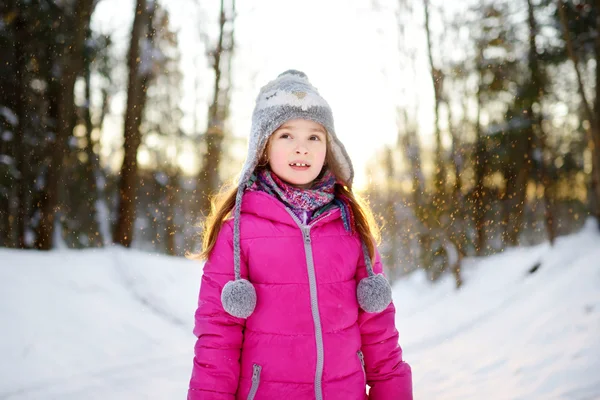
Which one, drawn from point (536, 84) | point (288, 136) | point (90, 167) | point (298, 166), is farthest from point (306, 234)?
point (90, 167)

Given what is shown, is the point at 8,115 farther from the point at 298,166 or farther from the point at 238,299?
the point at 238,299

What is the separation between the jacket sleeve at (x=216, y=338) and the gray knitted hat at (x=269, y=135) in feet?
0.28

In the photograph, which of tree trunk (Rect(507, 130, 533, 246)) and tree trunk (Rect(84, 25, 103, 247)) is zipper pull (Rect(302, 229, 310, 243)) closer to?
tree trunk (Rect(84, 25, 103, 247))

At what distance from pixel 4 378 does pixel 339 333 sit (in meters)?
2.83

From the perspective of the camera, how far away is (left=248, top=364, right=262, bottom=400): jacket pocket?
172 centimetres

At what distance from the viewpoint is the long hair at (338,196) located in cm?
206

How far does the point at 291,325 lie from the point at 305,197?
0.56 metres

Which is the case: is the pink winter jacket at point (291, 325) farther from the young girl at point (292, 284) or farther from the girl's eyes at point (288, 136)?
the girl's eyes at point (288, 136)

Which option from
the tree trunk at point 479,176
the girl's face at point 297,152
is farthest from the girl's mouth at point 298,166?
the tree trunk at point 479,176

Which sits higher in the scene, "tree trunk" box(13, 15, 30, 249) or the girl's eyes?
"tree trunk" box(13, 15, 30, 249)

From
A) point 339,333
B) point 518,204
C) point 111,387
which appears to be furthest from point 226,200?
point 518,204

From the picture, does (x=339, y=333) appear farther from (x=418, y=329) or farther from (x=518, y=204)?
(x=518, y=204)

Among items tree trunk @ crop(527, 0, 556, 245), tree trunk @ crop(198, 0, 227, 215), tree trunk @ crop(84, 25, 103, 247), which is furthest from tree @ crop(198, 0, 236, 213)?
tree trunk @ crop(527, 0, 556, 245)

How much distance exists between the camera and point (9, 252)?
4914 millimetres
